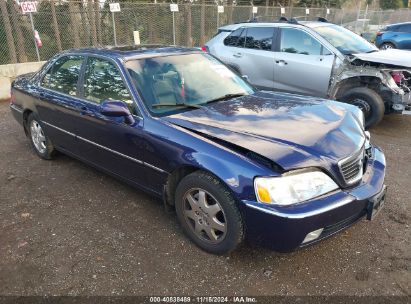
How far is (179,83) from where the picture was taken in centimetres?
363

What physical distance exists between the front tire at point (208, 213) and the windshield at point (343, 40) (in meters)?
4.63

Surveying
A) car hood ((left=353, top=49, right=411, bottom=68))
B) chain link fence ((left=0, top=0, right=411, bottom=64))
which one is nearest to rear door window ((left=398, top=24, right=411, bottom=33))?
chain link fence ((left=0, top=0, right=411, bottom=64))

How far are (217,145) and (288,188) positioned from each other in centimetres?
63

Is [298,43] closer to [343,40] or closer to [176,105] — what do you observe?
[343,40]

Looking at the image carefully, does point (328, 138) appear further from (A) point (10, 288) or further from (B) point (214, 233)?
(A) point (10, 288)

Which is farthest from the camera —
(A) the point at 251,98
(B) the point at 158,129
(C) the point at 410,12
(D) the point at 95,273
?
(C) the point at 410,12

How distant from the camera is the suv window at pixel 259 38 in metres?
7.16

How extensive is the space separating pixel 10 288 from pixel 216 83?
261 cm

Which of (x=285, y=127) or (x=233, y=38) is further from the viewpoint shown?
(x=233, y=38)

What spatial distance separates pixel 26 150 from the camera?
5648 millimetres

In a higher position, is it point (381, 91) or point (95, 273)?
point (381, 91)

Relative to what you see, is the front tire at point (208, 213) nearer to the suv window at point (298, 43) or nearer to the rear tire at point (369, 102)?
the rear tire at point (369, 102)

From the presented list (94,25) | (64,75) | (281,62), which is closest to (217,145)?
(64,75)

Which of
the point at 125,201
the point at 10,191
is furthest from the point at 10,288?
the point at 10,191
